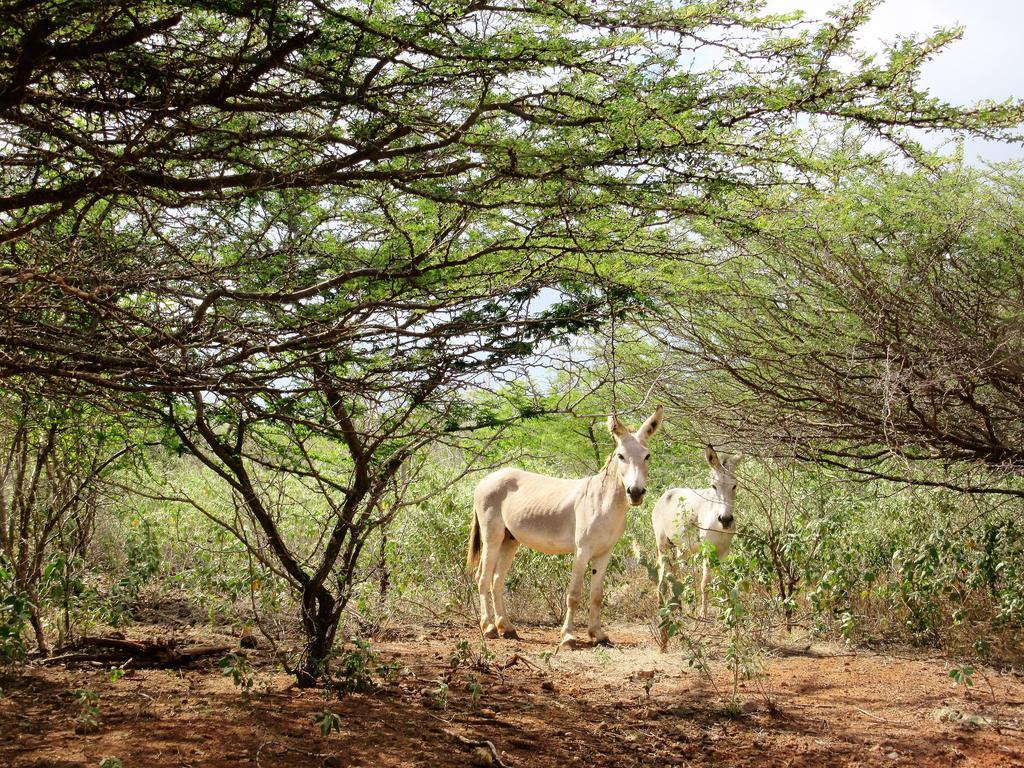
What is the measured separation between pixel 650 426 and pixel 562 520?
5.40ft

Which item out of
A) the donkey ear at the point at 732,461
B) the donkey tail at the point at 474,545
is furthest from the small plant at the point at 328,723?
the donkey ear at the point at 732,461

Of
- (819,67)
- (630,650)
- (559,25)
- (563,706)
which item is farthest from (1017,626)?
(559,25)

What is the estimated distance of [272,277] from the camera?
6352 mm

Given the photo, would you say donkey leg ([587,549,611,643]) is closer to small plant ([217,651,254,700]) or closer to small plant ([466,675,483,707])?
small plant ([466,675,483,707])

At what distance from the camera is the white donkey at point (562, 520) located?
892 centimetres

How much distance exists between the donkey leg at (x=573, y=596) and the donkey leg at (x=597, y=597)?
12 cm

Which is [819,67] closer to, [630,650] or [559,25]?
[559,25]

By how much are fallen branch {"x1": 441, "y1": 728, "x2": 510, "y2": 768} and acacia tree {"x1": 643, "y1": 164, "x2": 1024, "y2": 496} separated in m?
3.58

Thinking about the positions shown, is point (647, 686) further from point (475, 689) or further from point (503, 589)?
point (503, 589)

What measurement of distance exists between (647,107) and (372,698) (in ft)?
13.7

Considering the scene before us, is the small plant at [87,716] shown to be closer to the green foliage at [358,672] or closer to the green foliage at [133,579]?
the green foliage at [133,579]

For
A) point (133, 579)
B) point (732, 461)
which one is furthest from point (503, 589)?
point (133, 579)

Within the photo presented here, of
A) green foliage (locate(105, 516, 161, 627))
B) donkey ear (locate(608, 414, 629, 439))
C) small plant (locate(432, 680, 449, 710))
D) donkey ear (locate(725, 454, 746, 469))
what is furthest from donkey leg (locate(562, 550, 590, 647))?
green foliage (locate(105, 516, 161, 627))

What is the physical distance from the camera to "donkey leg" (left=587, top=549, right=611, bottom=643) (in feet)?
30.1
